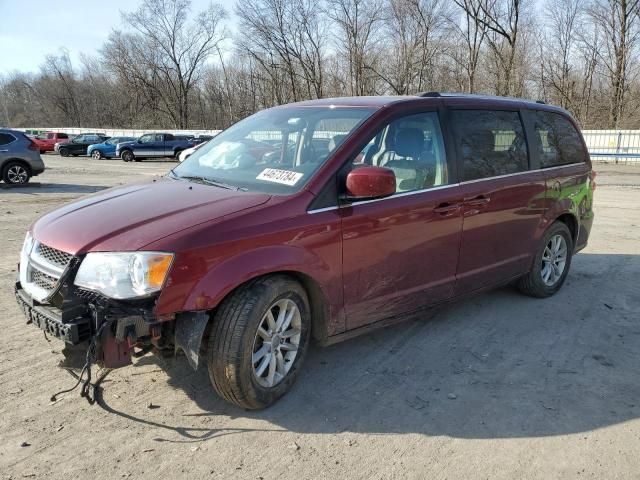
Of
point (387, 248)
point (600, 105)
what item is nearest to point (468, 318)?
point (387, 248)

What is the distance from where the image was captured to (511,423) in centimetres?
310

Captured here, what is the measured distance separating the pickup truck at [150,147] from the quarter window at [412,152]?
2705 cm

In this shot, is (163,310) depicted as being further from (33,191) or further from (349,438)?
(33,191)

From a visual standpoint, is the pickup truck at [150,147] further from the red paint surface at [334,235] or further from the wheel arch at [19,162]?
the red paint surface at [334,235]

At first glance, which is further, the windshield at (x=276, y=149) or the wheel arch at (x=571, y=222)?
the wheel arch at (x=571, y=222)

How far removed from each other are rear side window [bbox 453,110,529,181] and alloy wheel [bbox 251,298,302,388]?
1.88m

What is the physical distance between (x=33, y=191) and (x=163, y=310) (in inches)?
548

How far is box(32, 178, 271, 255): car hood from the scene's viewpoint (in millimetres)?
2840

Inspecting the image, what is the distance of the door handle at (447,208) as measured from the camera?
391 cm

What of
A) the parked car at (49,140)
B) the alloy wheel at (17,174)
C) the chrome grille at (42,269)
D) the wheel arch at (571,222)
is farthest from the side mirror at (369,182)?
the parked car at (49,140)

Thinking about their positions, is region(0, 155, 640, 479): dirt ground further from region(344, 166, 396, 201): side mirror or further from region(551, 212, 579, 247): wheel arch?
region(344, 166, 396, 201): side mirror

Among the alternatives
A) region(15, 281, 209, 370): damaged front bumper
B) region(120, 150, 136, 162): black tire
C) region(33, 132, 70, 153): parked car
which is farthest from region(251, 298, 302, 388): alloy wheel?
region(33, 132, 70, 153): parked car

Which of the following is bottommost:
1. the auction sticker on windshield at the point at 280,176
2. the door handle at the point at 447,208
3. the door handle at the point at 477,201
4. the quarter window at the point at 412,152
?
the door handle at the point at 447,208

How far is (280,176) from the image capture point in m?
3.44
